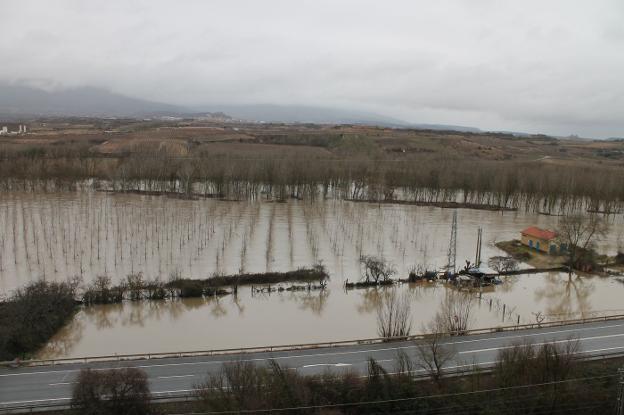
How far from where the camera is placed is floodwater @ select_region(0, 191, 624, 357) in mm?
14070

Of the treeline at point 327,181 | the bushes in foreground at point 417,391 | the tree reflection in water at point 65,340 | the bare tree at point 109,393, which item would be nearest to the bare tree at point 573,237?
the bushes in foreground at point 417,391

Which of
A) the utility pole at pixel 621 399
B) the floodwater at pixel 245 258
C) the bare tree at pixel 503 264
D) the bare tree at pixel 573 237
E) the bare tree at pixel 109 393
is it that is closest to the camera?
the bare tree at pixel 109 393

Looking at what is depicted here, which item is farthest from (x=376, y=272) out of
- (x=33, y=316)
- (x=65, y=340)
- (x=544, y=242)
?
(x=33, y=316)

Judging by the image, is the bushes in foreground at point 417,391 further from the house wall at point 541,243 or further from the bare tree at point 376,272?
the house wall at point 541,243

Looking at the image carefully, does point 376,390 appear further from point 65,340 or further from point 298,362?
point 65,340

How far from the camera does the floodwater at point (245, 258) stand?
46.2ft

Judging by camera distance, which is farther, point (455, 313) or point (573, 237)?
point (573, 237)

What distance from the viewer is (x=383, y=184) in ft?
123

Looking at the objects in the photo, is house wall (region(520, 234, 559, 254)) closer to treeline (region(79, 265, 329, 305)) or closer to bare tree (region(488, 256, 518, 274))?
bare tree (region(488, 256, 518, 274))

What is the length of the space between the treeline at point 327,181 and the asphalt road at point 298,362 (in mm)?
22398

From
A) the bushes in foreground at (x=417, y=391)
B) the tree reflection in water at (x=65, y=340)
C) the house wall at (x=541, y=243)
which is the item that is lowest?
the tree reflection in water at (x=65, y=340)

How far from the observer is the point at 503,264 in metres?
19.8

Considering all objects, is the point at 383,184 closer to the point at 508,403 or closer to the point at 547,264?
the point at 547,264

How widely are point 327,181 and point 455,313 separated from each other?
23016 mm
